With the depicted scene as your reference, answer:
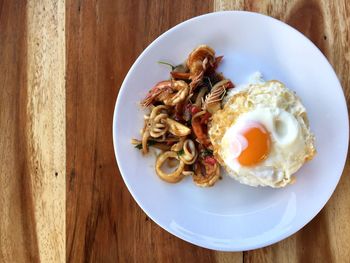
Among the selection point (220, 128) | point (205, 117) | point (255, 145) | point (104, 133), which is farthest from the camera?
point (104, 133)

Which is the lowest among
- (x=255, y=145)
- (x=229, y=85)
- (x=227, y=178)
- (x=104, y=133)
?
(x=227, y=178)

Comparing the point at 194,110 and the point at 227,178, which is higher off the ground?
the point at 194,110

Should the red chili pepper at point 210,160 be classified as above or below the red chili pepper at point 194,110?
below

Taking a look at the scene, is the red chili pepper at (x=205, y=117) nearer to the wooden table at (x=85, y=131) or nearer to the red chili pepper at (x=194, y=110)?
the red chili pepper at (x=194, y=110)

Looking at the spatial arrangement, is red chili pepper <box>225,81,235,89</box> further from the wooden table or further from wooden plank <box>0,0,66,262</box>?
wooden plank <box>0,0,66,262</box>

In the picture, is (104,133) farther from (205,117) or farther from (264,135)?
(264,135)

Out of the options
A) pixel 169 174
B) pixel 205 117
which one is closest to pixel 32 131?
pixel 169 174

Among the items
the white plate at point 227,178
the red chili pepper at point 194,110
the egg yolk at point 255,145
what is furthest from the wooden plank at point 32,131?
the egg yolk at point 255,145
